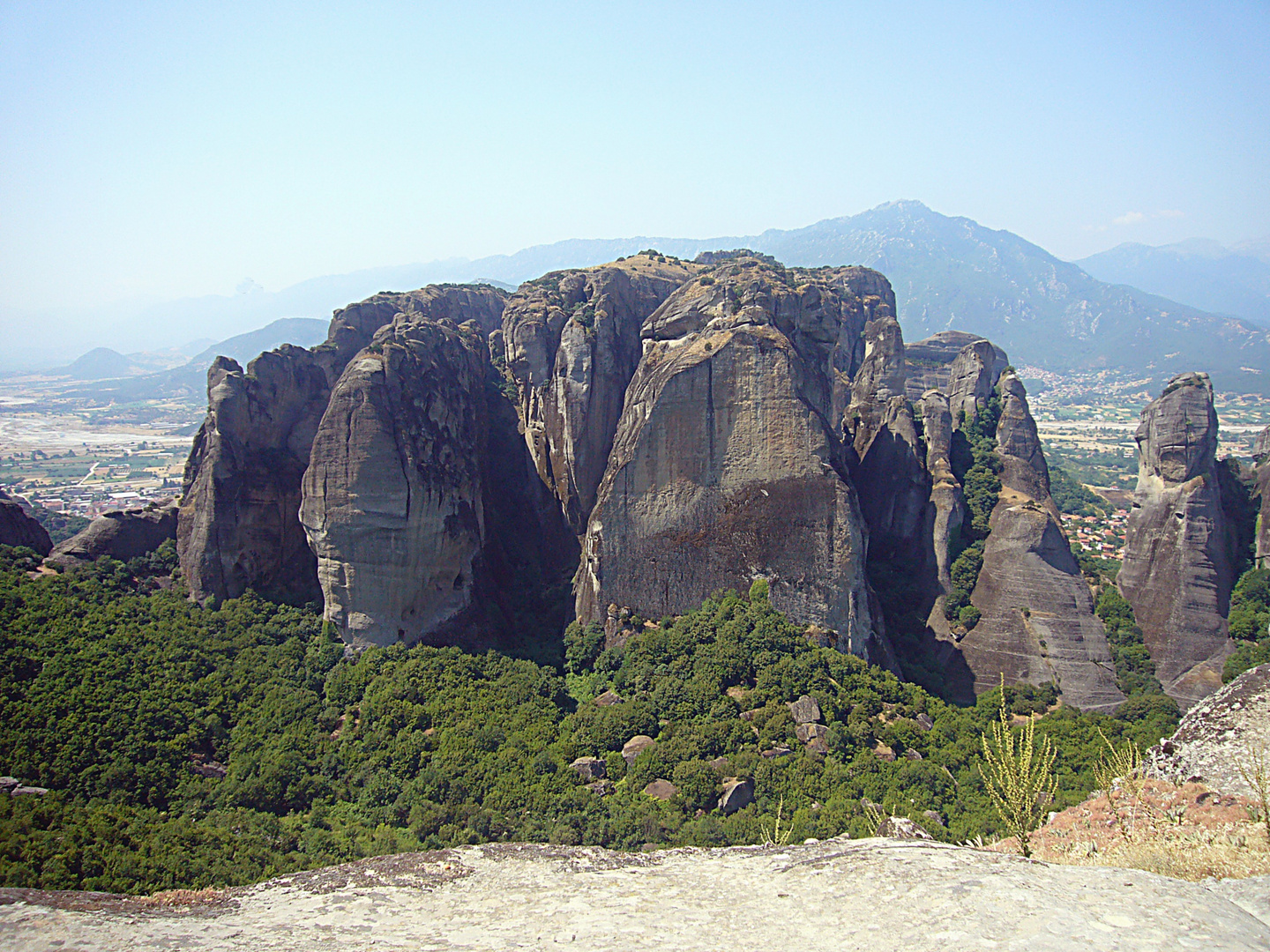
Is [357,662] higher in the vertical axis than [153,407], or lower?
lower

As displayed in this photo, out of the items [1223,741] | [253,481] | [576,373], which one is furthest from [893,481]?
[253,481]

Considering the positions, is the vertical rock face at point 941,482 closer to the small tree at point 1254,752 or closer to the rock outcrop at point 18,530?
the small tree at point 1254,752

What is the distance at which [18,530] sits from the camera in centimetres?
2909

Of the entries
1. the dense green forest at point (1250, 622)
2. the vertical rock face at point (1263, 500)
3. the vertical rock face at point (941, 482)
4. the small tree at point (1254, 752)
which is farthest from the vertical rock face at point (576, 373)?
the vertical rock face at point (1263, 500)

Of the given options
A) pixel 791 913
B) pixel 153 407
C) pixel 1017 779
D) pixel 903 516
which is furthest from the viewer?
pixel 153 407

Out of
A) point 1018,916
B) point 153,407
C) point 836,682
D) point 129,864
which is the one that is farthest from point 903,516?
point 153,407

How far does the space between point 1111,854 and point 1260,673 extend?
6.15m

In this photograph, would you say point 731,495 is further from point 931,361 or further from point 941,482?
point 931,361

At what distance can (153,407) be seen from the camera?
16675 cm

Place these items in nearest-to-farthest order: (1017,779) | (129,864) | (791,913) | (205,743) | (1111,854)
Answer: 1. (791,913)
2. (1111,854)
3. (1017,779)
4. (129,864)
5. (205,743)

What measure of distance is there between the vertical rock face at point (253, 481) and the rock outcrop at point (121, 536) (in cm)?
142

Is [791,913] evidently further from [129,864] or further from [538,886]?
[129,864]

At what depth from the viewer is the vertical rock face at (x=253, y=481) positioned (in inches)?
1071

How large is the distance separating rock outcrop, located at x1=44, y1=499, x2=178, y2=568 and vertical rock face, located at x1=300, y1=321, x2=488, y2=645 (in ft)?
33.6
